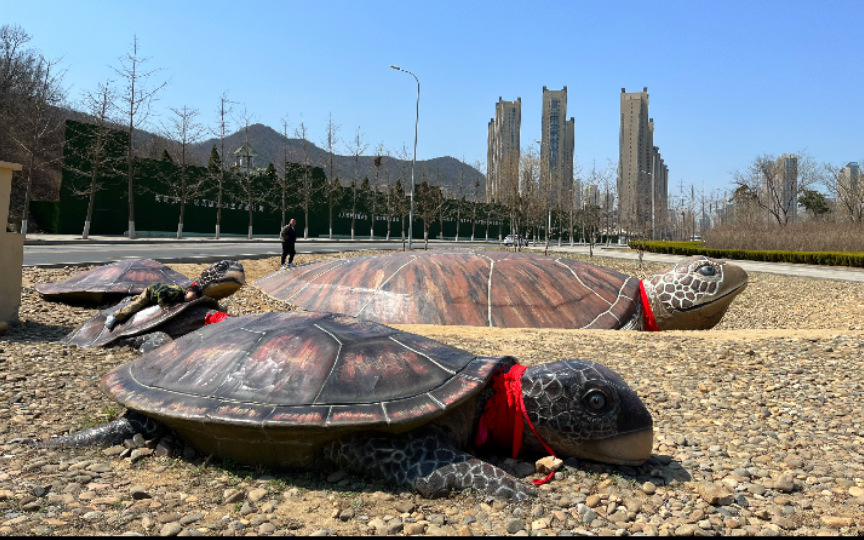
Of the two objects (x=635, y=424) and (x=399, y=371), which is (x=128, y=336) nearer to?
(x=399, y=371)

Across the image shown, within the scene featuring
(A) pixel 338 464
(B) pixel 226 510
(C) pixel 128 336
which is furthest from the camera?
(C) pixel 128 336

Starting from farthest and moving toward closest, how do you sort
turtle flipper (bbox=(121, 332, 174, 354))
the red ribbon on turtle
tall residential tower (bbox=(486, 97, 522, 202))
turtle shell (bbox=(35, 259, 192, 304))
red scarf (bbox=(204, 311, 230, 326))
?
tall residential tower (bbox=(486, 97, 522, 202)) < turtle shell (bbox=(35, 259, 192, 304)) < turtle flipper (bbox=(121, 332, 174, 354)) < red scarf (bbox=(204, 311, 230, 326)) < the red ribbon on turtle

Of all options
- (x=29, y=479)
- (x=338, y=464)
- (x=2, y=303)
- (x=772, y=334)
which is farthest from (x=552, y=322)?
(x=2, y=303)

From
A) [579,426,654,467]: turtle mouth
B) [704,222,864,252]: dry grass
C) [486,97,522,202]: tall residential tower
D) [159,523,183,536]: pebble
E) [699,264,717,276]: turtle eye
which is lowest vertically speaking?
[159,523,183,536]: pebble

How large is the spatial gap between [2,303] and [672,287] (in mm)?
9171

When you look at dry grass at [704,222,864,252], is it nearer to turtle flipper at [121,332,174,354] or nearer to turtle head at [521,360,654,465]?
turtle head at [521,360,654,465]

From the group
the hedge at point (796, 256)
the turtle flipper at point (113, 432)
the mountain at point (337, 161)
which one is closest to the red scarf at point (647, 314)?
the turtle flipper at point (113, 432)

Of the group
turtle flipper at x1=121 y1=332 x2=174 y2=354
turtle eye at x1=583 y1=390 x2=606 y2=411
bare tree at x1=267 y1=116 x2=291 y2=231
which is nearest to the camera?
turtle eye at x1=583 y1=390 x2=606 y2=411

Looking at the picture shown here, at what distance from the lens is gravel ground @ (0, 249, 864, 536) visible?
8.17 ft

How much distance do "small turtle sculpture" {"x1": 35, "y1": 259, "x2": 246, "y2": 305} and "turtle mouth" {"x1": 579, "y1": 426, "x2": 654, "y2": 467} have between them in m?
6.95

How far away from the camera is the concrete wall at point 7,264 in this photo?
695 centimetres

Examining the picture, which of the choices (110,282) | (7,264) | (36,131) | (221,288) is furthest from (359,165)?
(221,288)

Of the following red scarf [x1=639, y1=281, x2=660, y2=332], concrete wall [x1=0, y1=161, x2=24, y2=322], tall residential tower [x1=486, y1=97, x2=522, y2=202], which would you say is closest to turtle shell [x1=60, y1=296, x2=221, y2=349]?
concrete wall [x1=0, y1=161, x2=24, y2=322]

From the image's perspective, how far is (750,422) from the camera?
4.06 meters
